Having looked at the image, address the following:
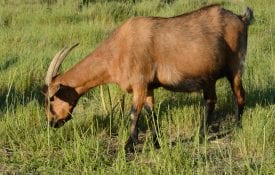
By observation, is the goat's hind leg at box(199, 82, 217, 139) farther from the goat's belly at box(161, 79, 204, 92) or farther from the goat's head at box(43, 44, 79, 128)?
the goat's head at box(43, 44, 79, 128)

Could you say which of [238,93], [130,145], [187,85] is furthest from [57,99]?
[238,93]

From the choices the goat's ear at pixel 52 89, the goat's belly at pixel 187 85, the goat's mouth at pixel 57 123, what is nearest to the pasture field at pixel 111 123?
the goat's mouth at pixel 57 123

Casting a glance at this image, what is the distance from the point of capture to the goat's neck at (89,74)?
21.7ft

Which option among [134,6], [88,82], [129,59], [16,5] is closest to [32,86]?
[88,82]

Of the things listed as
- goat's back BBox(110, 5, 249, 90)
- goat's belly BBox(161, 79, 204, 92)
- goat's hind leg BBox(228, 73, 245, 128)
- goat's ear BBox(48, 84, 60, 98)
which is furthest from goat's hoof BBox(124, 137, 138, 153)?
goat's hind leg BBox(228, 73, 245, 128)

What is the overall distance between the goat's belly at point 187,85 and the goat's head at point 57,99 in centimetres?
115

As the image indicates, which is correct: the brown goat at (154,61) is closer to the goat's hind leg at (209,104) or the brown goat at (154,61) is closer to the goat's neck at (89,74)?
the goat's neck at (89,74)

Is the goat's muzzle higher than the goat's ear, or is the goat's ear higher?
the goat's ear

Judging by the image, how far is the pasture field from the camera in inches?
200

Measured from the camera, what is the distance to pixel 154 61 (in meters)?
6.51

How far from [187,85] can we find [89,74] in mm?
1199

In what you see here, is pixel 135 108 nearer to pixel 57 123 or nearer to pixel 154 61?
pixel 154 61

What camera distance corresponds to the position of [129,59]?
20.9 ft

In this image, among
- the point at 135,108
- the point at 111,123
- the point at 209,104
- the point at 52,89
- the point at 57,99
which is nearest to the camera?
the point at 135,108
